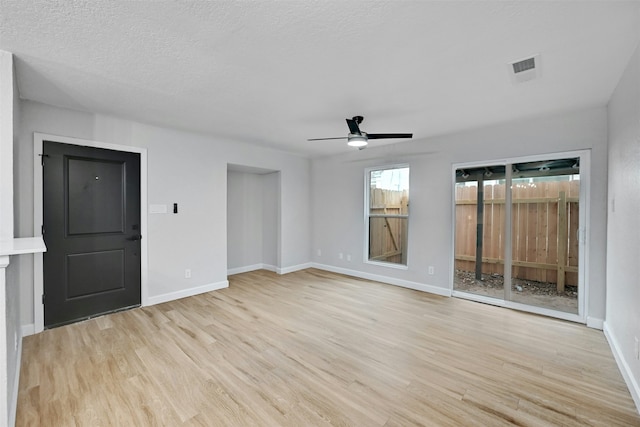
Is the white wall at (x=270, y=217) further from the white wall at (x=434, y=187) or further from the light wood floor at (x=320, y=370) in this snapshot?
the light wood floor at (x=320, y=370)

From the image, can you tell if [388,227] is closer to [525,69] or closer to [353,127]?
[353,127]

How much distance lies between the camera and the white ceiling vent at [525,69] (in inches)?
85.7

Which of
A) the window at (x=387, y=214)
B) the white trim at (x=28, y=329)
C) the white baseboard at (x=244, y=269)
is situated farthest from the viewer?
the white baseboard at (x=244, y=269)

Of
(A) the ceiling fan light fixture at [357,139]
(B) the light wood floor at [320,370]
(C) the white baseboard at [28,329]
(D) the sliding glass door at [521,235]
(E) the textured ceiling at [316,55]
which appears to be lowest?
(B) the light wood floor at [320,370]

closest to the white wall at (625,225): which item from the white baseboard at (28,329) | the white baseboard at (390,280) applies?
the white baseboard at (390,280)

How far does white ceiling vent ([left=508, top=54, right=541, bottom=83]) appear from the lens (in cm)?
218

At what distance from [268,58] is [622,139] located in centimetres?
317

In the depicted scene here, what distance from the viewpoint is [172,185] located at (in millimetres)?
4090

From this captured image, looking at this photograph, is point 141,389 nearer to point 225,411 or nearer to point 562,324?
point 225,411

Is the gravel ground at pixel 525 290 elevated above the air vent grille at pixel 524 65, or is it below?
below

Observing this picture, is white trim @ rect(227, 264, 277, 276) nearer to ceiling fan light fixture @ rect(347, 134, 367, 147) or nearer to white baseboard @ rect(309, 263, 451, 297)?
white baseboard @ rect(309, 263, 451, 297)

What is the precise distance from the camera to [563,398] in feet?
6.68

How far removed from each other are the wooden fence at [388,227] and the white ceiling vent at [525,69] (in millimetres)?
2600

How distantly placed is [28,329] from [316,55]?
406 centimetres
